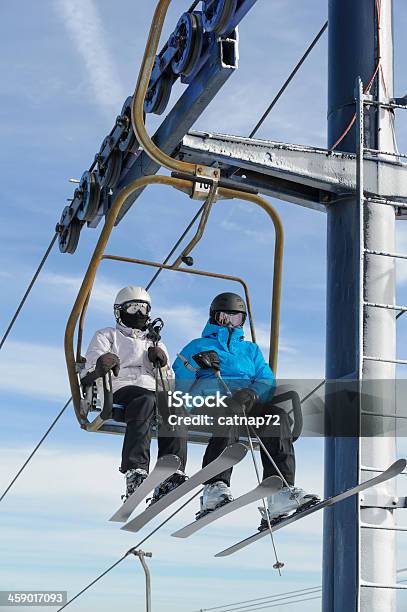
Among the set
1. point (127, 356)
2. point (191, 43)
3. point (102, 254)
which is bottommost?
point (127, 356)

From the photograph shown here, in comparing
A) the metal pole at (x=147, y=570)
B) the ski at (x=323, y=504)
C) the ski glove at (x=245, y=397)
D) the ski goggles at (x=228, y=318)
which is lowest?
the ski at (x=323, y=504)

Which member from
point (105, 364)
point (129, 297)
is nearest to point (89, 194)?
point (129, 297)

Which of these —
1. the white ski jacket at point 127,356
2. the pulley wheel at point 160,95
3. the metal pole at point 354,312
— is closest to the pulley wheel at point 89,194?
the pulley wheel at point 160,95

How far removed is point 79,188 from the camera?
10.8 meters

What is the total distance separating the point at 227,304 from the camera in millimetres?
8906

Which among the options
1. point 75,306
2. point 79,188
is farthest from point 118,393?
point 79,188

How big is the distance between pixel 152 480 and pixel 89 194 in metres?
3.07

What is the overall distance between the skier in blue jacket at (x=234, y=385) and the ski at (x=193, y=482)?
0.76 feet

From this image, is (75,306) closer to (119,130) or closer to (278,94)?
(119,130)

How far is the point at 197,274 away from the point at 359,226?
1.94 m

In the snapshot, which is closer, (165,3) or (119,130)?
(165,3)

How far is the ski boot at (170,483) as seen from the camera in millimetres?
8500

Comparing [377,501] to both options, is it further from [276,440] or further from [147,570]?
[147,570]

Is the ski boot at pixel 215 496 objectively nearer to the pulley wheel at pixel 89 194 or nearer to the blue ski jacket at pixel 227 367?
the blue ski jacket at pixel 227 367
